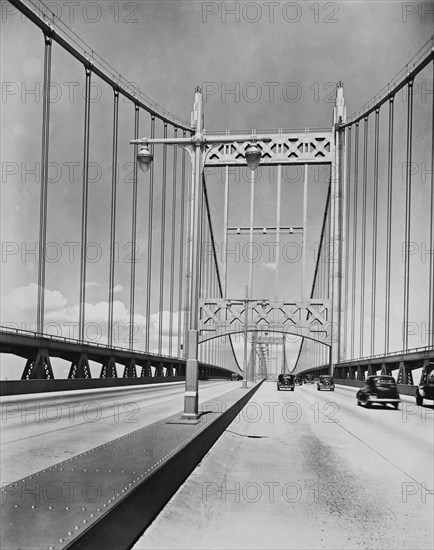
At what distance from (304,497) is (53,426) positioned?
368 inches

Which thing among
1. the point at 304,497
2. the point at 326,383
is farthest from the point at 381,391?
the point at 326,383

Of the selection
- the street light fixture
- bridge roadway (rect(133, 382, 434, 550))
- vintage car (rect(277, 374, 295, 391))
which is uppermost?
the street light fixture

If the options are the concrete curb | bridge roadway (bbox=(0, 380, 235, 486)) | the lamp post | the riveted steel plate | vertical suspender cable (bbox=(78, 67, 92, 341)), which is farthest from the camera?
vertical suspender cable (bbox=(78, 67, 92, 341))

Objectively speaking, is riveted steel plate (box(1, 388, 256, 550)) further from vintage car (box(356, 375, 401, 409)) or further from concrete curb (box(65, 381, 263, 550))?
vintage car (box(356, 375, 401, 409))

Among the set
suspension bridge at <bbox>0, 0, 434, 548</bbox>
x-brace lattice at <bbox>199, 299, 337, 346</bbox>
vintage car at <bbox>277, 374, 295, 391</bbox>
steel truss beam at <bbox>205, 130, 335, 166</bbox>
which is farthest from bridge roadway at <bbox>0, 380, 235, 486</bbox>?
steel truss beam at <bbox>205, 130, 335, 166</bbox>

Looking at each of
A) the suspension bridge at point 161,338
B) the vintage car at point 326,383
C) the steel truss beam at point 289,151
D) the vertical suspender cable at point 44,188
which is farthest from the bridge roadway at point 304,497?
the steel truss beam at point 289,151

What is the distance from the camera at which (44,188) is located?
98.7 feet

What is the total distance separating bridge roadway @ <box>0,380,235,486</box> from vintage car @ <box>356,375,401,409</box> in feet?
35.4

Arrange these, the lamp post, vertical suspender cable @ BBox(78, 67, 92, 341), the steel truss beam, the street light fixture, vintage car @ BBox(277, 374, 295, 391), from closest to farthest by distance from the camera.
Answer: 1. the lamp post
2. the street light fixture
3. vertical suspender cable @ BBox(78, 67, 92, 341)
4. vintage car @ BBox(277, 374, 295, 391)
5. the steel truss beam

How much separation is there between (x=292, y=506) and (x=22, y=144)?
62.9ft

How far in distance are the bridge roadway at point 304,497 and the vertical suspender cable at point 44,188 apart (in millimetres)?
14852

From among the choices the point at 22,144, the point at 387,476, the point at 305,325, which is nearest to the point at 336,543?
the point at 387,476

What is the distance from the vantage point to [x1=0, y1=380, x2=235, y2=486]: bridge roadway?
10117mm

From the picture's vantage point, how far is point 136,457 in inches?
292
